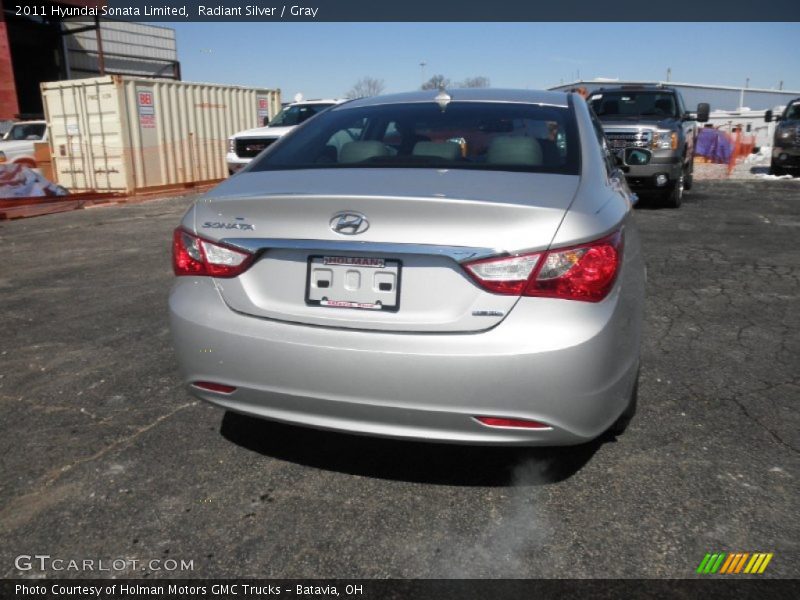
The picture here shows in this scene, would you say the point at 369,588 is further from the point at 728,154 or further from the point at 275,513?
the point at 728,154

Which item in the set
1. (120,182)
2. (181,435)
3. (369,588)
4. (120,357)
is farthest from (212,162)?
(369,588)

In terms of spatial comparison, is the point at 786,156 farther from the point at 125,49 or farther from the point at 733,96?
the point at 733,96

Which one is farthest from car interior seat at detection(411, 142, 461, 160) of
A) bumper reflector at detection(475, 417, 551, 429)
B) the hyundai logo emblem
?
bumper reflector at detection(475, 417, 551, 429)

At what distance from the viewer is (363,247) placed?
2.25m

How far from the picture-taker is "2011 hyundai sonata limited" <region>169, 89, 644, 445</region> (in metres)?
2.17

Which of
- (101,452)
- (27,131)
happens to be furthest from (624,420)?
(27,131)

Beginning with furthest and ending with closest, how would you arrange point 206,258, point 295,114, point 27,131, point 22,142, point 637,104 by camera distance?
point 27,131 → point 22,142 → point 295,114 → point 637,104 → point 206,258

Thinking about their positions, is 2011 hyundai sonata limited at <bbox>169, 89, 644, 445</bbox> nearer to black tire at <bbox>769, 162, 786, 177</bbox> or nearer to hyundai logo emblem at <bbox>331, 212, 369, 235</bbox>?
hyundai logo emblem at <bbox>331, 212, 369, 235</bbox>

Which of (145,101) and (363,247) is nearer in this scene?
(363,247)

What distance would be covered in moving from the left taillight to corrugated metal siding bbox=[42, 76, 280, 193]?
14.2 metres

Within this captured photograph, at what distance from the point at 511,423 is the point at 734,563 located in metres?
0.88

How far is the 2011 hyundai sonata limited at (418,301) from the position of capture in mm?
2168

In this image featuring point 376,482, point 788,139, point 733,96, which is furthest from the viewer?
point 733,96

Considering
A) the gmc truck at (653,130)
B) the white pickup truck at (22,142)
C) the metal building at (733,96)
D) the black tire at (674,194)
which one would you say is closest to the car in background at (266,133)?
the gmc truck at (653,130)
